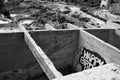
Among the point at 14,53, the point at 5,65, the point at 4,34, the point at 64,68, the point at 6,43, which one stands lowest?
the point at 64,68

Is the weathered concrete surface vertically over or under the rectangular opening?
over

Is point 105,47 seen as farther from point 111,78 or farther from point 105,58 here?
point 111,78

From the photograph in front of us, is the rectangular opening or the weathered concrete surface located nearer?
the weathered concrete surface

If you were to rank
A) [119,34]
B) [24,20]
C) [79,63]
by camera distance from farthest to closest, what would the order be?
[24,20]
[119,34]
[79,63]

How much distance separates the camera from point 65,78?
2.10 metres

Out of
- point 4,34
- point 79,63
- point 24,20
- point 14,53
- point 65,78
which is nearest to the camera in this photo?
point 65,78

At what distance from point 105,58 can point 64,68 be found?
2054 millimetres

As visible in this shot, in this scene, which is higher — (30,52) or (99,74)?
(99,74)

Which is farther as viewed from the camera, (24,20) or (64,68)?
(24,20)

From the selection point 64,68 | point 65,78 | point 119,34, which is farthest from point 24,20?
point 65,78

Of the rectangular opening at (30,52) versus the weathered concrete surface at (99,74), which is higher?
the weathered concrete surface at (99,74)

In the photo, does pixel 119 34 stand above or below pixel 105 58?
above

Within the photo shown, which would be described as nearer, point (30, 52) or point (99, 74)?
point (99, 74)

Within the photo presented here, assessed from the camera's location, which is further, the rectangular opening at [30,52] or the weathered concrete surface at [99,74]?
the rectangular opening at [30,52]
